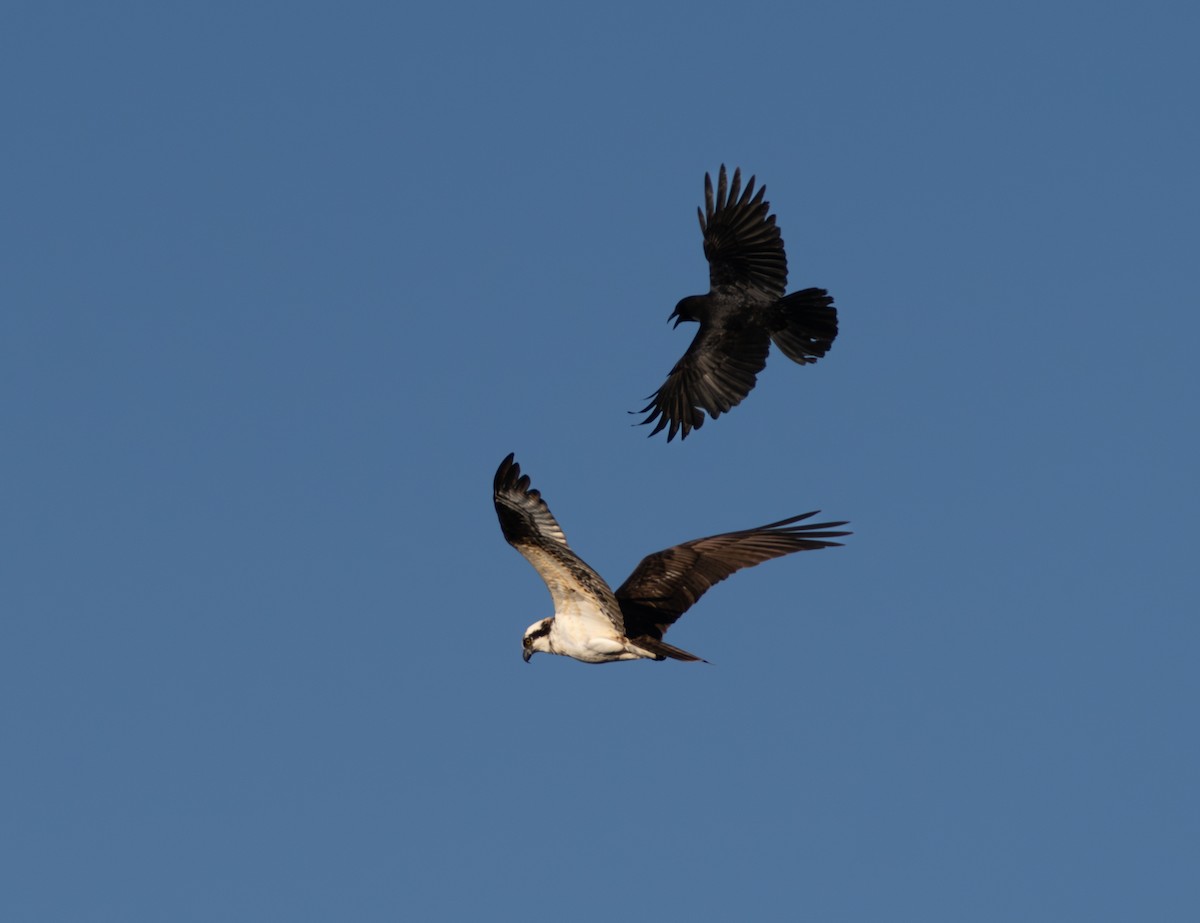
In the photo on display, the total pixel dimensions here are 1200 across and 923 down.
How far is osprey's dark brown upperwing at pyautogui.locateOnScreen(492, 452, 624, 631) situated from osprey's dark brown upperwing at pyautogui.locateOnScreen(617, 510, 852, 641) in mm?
1084

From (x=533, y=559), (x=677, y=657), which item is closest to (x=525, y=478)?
(x=533, y=559)

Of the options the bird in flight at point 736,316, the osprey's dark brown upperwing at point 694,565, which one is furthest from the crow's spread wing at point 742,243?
the osprey's dark brown upperwing at point 694,565

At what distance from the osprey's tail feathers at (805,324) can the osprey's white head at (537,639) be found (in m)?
5.22

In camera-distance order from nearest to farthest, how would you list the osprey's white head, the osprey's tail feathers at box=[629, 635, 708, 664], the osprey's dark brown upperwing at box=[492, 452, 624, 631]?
the osprey's dark brown upperwing at box=[492, 452, 624, 631]
the osprey's tail feathers at box=[629, 635, 708, 664]
the osprey's white head

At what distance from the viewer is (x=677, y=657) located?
1468 centimetres

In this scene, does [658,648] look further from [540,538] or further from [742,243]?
[742,243]

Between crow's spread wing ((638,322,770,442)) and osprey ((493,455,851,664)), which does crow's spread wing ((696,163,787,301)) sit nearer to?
crow's spread wing ((638,322,770,442))

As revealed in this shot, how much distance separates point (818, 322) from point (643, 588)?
459 centimetres

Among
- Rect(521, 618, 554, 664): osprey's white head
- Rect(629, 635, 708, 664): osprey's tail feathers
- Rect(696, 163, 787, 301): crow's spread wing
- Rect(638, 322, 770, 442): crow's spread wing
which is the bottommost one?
Rect(629, 635, 708, 664): osprey's tail feathers

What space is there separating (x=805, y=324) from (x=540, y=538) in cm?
635

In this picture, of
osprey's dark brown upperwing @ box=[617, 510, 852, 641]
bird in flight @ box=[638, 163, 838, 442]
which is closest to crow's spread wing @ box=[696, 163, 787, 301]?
bird in flight @ box=[638, 163, 838, 442]

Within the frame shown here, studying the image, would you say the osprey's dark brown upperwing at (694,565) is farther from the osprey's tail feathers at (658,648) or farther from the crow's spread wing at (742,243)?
the crow's spread wing at (742,243)

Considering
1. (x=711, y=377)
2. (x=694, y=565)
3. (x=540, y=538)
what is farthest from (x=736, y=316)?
(x=540, y=538)

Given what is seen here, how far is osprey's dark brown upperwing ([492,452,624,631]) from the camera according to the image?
1385 centimetres
